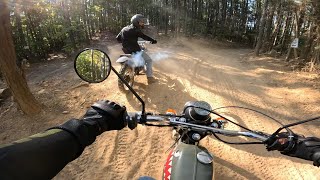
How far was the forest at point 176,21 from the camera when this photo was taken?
1091 centimetres

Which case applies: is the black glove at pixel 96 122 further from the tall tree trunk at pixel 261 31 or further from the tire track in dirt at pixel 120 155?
the tall tree trunk at pixel 261 31

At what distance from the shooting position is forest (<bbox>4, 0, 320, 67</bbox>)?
10914 mm

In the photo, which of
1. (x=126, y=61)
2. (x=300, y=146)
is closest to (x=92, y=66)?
(x=300, y=146)

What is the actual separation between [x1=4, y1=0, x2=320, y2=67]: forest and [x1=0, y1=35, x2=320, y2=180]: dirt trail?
145 cm

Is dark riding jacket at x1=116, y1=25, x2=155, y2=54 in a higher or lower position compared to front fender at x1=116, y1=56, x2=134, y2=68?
higher

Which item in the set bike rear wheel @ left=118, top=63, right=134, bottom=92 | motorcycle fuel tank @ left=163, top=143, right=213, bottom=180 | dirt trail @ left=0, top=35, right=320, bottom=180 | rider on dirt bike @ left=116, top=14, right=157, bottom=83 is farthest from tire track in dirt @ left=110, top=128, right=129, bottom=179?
rider on dirt bike @ left=116, top=14, right=157, bottom=83

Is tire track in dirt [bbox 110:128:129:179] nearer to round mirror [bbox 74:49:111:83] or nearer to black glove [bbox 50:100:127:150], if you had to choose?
round mirror [bbox 74:49:111:83]

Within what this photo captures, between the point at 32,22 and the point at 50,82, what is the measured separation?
164 inches

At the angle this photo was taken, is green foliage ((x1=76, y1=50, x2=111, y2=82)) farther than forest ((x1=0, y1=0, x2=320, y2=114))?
No

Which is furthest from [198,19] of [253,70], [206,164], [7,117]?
[206,164]

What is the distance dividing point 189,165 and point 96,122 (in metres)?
0.97

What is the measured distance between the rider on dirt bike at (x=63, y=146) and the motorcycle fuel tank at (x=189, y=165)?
0.60 metres

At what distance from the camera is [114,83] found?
8344mm

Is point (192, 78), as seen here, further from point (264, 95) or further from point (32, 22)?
point (32, 22)
